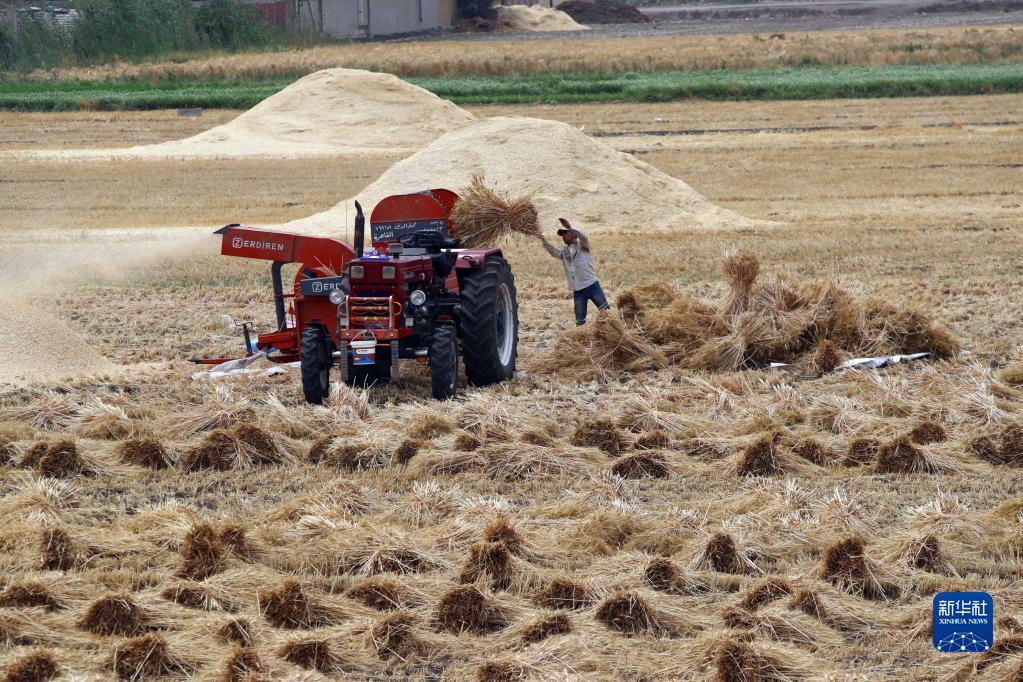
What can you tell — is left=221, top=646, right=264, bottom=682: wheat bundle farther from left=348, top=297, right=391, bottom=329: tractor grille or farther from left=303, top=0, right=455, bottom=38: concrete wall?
left=303, top=0, right=455, bottom=38: concrete wall

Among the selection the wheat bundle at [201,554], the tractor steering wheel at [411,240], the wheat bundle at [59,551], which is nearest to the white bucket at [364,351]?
the tractor steering wheel at [411,240]

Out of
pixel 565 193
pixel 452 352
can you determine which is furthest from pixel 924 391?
pixel 565 193

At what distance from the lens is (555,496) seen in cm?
881

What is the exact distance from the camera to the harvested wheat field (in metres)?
6.45

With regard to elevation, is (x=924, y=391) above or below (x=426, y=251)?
below

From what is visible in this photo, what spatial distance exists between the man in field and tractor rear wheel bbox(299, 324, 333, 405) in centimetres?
362

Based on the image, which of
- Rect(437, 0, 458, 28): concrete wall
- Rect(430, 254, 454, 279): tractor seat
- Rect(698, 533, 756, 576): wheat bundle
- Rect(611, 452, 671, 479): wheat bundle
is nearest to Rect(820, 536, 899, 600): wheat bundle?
Rect(698, 533, 756, 576): wheat bundle

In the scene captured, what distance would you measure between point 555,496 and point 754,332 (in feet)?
14.5

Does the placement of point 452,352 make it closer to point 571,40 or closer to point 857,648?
point 857,648

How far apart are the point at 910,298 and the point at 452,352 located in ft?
21.6

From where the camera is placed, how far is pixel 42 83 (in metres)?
47.3

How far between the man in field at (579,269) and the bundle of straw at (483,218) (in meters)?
0.46

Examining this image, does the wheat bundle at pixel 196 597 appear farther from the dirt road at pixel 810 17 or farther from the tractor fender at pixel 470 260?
the dirt road at pixel 810 17

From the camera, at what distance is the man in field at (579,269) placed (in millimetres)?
13962
